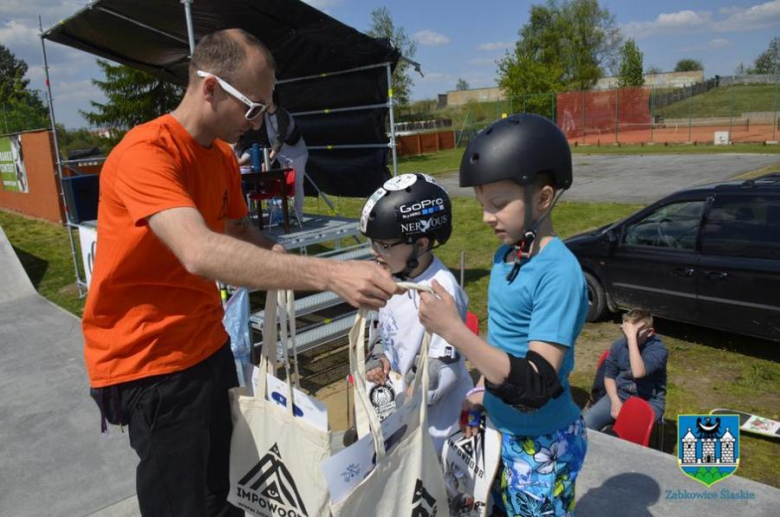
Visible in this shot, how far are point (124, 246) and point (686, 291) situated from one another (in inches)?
230

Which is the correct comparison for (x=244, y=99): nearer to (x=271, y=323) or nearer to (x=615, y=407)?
(x=271, y=323)

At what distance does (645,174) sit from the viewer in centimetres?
2123

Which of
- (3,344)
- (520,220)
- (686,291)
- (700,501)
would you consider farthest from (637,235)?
(3,344)

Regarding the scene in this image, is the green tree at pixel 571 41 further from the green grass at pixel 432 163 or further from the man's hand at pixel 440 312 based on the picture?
the man's hand at pixel 440 312

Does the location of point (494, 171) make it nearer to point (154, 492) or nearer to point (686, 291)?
point (154, 492)

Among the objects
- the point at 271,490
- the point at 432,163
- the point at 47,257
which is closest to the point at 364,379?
the point at 271,490

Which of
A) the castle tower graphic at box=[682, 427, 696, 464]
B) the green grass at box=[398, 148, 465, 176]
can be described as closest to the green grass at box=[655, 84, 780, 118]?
the green grass at box=[398, 148, 465, 176]

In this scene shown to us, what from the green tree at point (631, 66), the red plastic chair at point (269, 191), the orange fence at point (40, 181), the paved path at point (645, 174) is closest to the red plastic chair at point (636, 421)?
the red plastic chair at point (269, 191)

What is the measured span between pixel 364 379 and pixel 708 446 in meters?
3.21

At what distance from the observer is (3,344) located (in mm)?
7383

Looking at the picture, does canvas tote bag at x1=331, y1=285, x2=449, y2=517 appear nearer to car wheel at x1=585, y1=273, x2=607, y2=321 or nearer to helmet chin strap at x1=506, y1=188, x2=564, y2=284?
helmet chin strap at x1=506, y1=188, x2=564, y2=284

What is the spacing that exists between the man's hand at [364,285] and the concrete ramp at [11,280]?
9814 millimetres

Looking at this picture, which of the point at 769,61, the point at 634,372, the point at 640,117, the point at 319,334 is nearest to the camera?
the point at 634,372

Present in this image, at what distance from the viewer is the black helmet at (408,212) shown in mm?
2947
